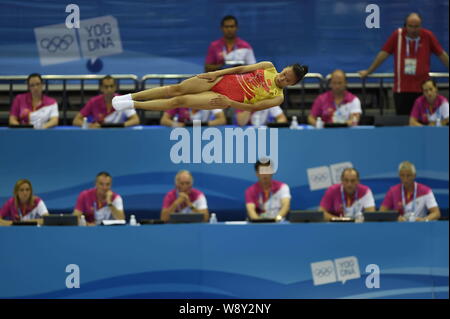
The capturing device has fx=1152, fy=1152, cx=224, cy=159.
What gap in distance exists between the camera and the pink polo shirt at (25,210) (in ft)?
41.0

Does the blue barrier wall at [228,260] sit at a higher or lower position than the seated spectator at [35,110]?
lower

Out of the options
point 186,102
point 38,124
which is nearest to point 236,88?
point 186,102

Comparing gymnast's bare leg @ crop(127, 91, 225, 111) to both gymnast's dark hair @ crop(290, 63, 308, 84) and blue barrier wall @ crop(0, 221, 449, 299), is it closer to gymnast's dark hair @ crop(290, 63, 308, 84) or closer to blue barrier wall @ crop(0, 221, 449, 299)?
gymnast's dark hair @ crop(290, 63, 308, 84)

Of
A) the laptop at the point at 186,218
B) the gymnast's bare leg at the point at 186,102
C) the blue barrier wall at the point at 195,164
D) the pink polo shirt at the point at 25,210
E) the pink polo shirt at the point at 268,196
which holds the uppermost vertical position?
the gymnast's bare leg at the point at 186,102

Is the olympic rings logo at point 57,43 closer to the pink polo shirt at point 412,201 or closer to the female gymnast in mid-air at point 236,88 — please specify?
the female gymnast in mid-air at point 236,88

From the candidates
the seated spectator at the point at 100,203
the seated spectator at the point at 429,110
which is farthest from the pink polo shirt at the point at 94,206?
the seated spectator at the point at 429,110

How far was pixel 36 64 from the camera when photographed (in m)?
10.6

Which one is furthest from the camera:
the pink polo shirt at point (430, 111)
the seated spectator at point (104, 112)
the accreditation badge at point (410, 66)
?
the pink polo shirt at point (430, 111)

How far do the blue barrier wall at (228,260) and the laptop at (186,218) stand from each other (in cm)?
7

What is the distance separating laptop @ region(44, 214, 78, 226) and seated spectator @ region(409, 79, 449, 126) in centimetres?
406

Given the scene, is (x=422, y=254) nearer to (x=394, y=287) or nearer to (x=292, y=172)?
(x=394, y=287)

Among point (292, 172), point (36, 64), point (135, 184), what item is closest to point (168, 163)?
point (135, 184)
